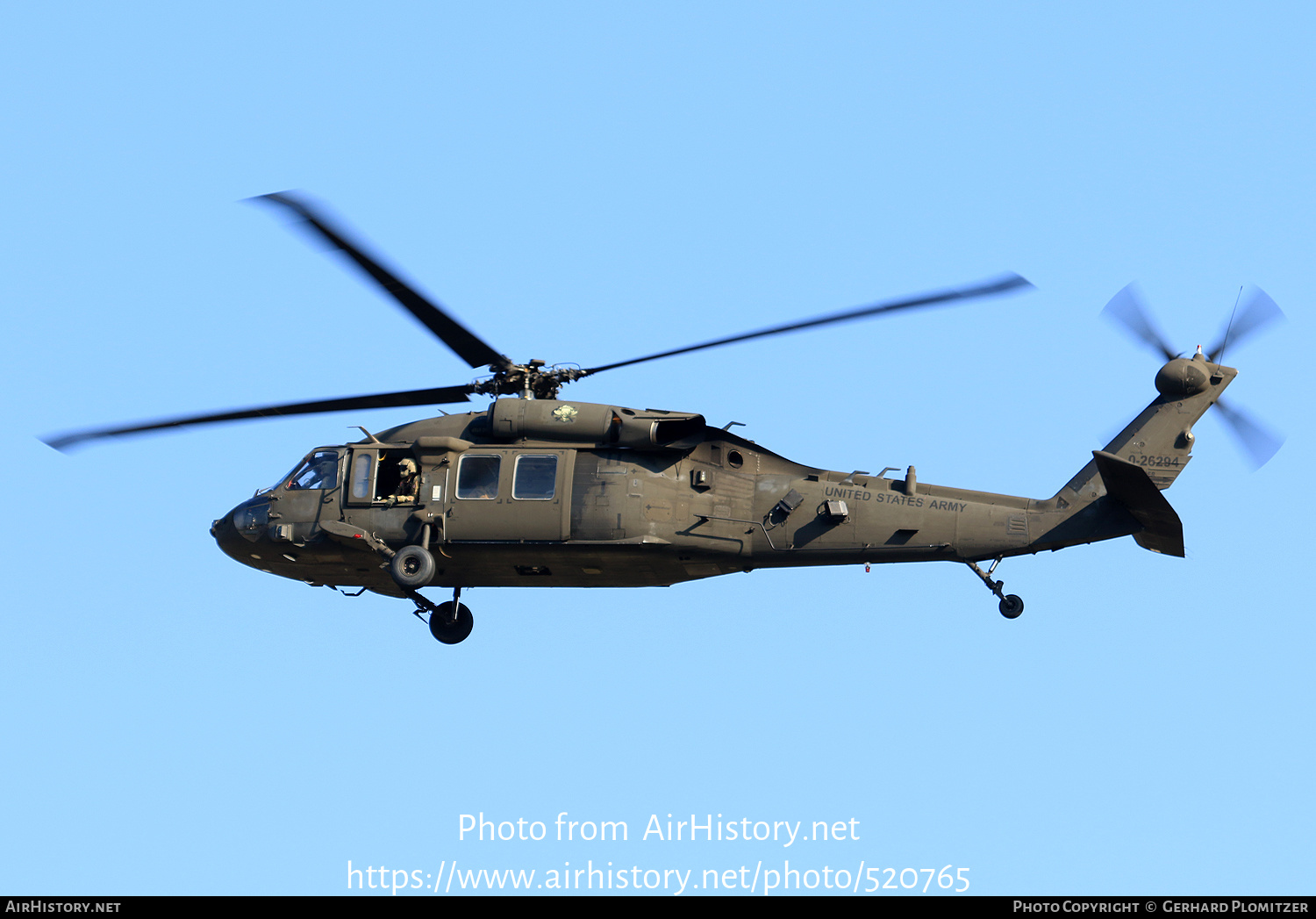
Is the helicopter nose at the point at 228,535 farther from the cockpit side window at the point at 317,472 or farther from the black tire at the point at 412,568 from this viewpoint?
the black tire at the point at 412,568

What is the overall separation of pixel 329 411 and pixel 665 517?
6.08m

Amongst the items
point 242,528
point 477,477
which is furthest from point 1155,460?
point 242,528

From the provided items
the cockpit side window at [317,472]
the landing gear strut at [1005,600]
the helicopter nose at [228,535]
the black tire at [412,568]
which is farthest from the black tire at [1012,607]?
the helicopter nose at [228,535]

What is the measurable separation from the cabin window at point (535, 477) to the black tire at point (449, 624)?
3091 millimetres

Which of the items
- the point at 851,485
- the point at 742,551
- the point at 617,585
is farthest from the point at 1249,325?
the point at 617,585

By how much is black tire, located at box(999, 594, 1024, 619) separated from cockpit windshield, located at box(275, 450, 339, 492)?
11510 millimetres

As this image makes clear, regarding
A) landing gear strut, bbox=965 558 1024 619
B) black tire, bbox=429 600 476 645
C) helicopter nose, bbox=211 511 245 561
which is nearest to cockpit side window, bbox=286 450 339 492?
helicopter nose, bbox=211 511 245 561

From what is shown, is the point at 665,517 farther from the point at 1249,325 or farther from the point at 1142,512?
the point at 1249,325

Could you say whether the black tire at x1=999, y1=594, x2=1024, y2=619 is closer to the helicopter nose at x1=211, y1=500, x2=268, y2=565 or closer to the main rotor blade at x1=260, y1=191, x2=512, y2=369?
the main rotor blade at x1=260, y1=191, x2=512, y2=369

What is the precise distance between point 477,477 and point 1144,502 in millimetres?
10866

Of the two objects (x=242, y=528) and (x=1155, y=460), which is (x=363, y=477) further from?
(x=1155, y=460)

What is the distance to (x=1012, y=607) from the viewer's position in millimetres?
25719

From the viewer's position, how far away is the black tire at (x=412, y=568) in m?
26.3
